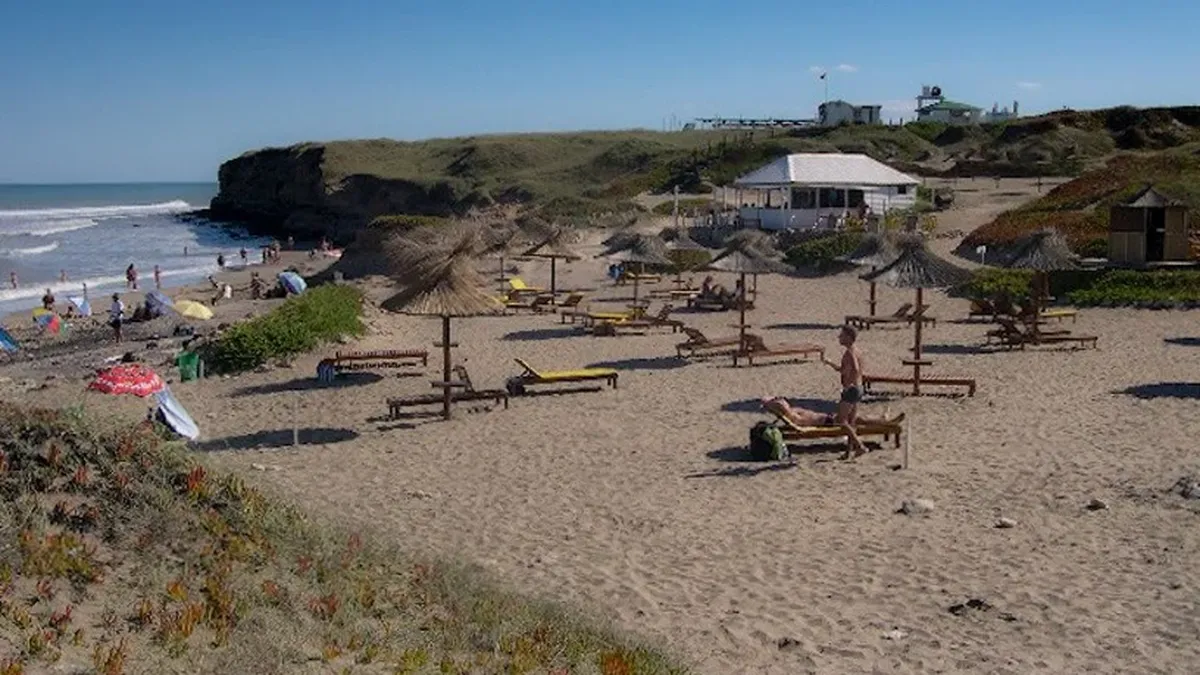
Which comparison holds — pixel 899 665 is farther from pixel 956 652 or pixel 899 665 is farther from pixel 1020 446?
pixel 1020 446

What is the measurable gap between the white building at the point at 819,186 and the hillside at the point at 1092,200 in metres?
4.10

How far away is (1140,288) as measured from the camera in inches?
971

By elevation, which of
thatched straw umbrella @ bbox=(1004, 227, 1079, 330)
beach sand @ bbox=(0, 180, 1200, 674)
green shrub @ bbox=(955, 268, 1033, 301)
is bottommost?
beach sand @ bbox=(0, 180, 1200, 674)

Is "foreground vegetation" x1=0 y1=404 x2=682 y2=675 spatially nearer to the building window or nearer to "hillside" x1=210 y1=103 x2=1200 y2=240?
the building window

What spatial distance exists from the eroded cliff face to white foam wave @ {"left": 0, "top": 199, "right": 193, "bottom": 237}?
1181 cm

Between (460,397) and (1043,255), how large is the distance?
1123 cm

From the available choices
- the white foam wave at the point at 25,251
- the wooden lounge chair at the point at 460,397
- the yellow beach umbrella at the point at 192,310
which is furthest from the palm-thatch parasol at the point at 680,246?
the white foam wave at the point at 25,251

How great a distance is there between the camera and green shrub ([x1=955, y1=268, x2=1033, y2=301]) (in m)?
26.0

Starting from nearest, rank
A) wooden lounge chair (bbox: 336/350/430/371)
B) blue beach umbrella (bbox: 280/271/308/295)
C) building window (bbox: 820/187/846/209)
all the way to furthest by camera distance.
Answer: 1. wooden lounge chair (bbox: 336/350/430/371)
2. blue beach umbrella (bbox: 280/271/308/295)
3. building window (bbox: 820/187/846/209)

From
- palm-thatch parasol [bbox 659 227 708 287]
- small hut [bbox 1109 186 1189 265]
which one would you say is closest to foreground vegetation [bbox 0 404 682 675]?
palm-thatch parasol [bbox 659 227 708 287]

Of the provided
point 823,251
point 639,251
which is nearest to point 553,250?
point 639,251

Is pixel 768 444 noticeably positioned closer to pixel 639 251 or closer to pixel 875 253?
pixel 875 253

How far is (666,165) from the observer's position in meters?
75.4

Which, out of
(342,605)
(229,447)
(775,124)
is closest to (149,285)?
(229,447)
